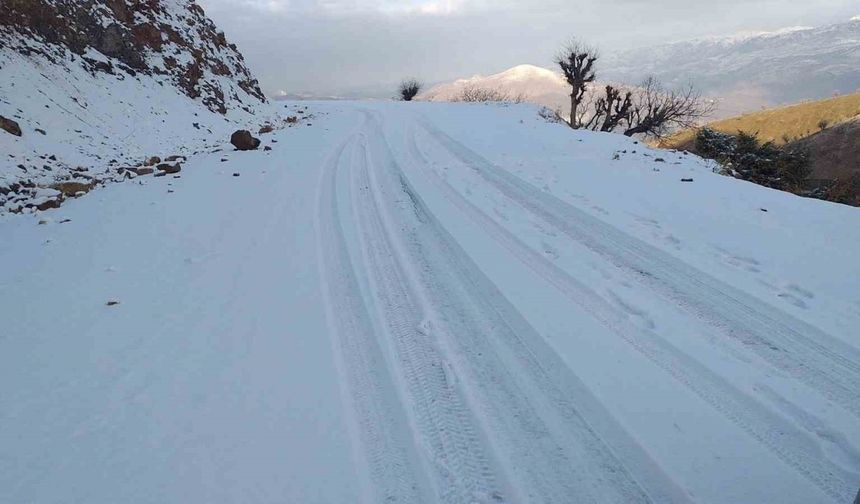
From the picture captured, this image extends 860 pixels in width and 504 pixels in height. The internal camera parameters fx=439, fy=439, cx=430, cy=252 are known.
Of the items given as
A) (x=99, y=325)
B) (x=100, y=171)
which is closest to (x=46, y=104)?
(x=100, y=171)

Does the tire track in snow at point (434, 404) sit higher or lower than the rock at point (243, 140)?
lower

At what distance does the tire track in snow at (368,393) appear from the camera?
2295mm

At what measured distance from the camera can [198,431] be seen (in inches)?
103

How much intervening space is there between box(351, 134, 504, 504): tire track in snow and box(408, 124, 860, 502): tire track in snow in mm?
1459

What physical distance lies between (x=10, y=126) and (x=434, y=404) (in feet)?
31.3

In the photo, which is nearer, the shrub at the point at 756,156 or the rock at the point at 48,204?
the rock at the point at 48,204

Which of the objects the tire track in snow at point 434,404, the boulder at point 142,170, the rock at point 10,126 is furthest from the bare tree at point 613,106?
the rock at point 10,126

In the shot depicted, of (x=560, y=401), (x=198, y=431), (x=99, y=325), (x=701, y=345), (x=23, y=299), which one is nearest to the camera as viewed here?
(x=198, y=431)

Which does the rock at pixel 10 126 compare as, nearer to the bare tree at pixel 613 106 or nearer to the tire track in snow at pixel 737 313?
the tire track in snow at pixel 737 313

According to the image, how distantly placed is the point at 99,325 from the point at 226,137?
11.5 meters

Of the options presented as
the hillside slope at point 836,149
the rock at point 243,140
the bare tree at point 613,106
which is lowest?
the hillside slope at point 836,149

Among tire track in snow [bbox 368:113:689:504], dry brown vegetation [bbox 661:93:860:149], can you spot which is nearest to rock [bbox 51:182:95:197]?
tire track in snow [bbox 368:113:689:504]

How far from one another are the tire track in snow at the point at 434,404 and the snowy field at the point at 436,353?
0.02 m

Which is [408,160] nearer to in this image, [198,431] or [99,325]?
[99,325]
